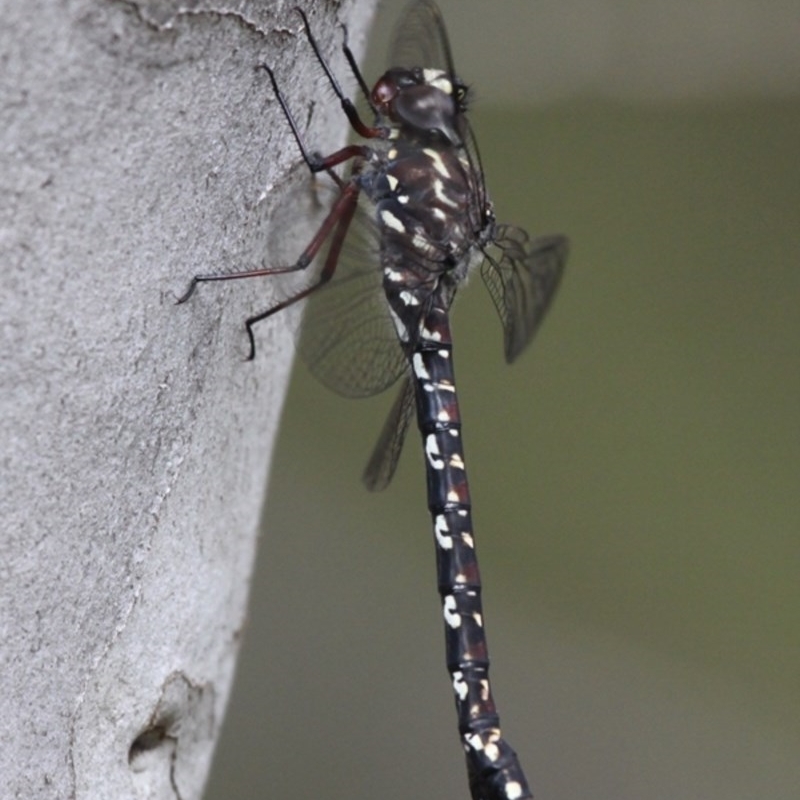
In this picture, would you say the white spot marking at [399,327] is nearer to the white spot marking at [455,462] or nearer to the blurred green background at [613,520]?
the white spot marking at [455,462]

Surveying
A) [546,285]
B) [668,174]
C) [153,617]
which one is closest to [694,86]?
[668,174]

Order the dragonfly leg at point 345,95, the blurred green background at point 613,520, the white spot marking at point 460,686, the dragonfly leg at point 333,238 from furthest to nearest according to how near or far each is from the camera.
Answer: the blurred green background at point 613,520, the white spot marking at point 460,686, the dragonfly leg at point 333,238, the dragonfly leg at point 345,95

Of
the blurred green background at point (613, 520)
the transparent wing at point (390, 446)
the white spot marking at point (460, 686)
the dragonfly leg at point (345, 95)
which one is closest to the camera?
the dragonfly leg at point (345, 95)

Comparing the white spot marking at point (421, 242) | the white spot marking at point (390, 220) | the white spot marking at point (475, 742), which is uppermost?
the white spot marking at point (390, 220)

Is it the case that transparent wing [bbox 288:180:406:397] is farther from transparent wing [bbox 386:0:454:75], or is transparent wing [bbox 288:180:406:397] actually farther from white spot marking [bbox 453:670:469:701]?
white spot marking [bbox 453:670:469:701]

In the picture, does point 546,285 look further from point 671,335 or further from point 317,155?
point 671,335

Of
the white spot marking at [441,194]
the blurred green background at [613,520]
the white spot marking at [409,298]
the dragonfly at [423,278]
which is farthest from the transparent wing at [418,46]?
the blurred green background at [613,520]
